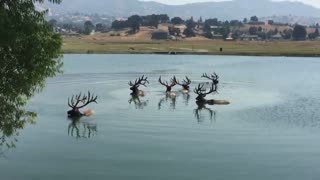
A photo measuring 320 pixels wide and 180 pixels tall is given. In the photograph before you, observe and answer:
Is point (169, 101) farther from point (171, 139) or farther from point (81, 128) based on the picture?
point (171, 139)

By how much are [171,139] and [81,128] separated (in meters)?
9.76

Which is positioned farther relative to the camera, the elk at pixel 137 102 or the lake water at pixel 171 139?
the elk at pixel 137 102

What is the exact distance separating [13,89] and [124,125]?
28010 millimetres

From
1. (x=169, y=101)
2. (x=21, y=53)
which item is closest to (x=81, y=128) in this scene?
(x=169, y=101)

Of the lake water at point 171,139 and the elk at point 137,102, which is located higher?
the lake water at point 171,139

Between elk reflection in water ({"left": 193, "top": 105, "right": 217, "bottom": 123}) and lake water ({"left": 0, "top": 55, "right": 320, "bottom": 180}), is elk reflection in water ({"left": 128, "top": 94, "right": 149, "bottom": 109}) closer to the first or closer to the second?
lake water ({"left": 0, "top": 55, "right": 320, "bottom": 180})

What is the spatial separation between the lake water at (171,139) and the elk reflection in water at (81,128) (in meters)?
0.09

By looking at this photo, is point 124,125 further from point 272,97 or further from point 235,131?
A: point 272,97

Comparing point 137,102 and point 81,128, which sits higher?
point 81,128

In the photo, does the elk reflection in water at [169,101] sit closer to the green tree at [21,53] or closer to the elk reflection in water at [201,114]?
the elk reflection in water at [201,114]

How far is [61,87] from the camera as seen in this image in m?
83.6

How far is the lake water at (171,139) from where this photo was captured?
110 feet

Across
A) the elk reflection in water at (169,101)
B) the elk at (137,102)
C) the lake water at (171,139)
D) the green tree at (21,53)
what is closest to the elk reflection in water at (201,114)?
the lake water at (171,139)

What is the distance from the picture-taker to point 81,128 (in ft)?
A: 161
